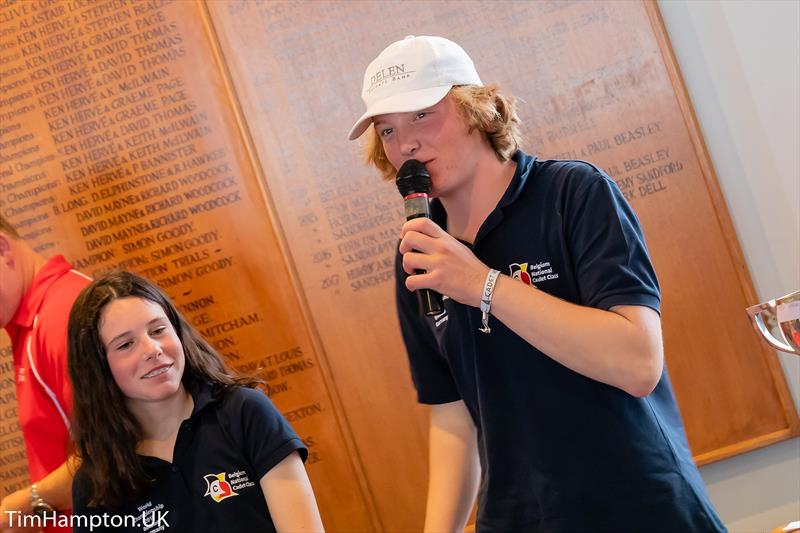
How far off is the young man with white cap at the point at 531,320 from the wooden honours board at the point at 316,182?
1.25 metres

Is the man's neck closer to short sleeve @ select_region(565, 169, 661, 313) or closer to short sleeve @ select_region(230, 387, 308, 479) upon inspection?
short sleeve @ select_region(565, 169, 661, 313)

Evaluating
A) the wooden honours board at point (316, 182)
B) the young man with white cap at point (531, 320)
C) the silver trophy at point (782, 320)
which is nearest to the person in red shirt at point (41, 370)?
the wooden honours board at point (316, 182)

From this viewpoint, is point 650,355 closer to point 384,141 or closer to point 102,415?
point 384,141

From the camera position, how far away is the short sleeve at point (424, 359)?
175cm

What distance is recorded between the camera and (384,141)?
5.40ft

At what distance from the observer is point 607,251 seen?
1.40 metres

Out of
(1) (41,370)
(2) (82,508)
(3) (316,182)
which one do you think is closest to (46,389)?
(1) (41,370)

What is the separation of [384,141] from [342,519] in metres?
1.73

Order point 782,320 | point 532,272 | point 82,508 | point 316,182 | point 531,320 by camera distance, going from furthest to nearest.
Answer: point 316,182, point 82,508, point 532,272, point 531,320, point 782,320

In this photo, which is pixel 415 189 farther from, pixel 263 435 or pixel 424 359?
pixel 263 435

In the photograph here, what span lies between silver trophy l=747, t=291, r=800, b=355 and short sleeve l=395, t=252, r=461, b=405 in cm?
66

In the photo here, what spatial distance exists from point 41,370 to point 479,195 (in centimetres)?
151

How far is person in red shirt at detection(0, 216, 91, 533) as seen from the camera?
7.64 feet

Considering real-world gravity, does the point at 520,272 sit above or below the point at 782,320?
above
